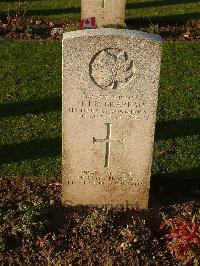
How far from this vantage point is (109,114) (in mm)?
4926

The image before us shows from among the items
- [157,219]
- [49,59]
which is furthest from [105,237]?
[49,59]

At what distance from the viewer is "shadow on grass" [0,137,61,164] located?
658cm

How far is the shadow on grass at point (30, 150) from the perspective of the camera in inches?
259

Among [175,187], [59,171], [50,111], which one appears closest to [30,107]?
[50,111]

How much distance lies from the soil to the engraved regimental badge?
5.77 meters

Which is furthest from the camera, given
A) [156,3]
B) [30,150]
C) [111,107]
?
[156,3]

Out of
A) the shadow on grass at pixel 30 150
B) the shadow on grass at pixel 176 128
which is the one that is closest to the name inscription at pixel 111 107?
the shadow on grass at pixel 30 150

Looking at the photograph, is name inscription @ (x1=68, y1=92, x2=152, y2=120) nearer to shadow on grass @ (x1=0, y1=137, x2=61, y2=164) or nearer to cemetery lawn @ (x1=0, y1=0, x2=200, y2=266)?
cemetery lawn @ (x1=0, y1=0, x2=200, y2=266)

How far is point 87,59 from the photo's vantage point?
4605mm

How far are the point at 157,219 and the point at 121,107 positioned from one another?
1413mm

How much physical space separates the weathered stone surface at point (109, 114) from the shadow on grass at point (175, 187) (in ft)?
1.39

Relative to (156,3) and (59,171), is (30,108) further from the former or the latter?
(156,3)

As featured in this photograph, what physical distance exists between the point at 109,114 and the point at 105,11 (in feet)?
19.6

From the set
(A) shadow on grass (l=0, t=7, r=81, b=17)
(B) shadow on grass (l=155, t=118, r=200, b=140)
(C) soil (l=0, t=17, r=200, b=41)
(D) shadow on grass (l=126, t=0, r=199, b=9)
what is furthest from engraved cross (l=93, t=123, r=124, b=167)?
(D) shadow on grass (l=126, t=0, r=199, b=9)
